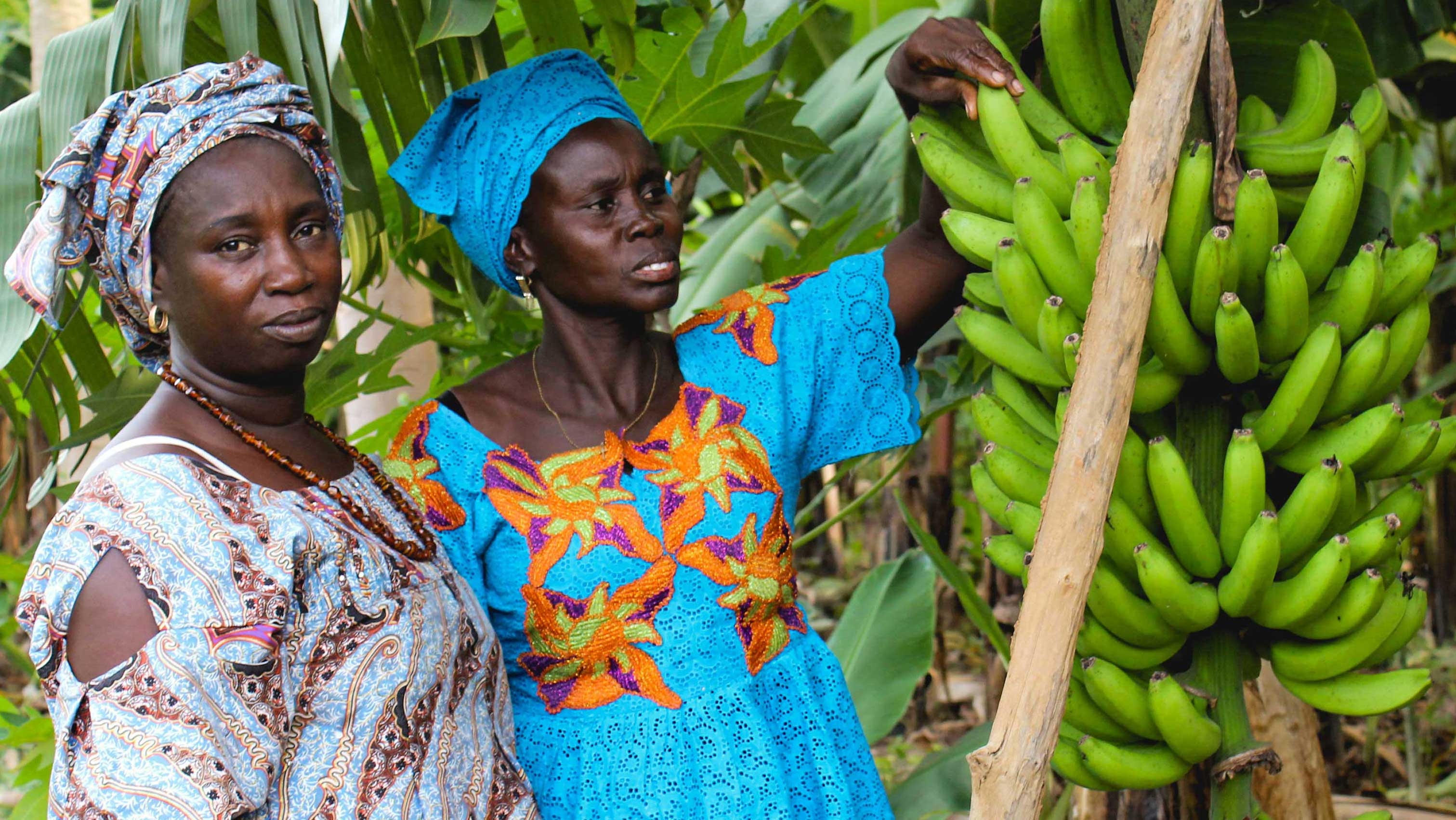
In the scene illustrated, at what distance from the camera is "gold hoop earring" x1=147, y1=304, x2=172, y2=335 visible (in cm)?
131

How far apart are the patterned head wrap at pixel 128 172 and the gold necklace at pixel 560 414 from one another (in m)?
0.59

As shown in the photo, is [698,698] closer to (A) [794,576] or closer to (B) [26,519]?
(A) [794,576]

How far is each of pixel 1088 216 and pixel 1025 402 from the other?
327 mm

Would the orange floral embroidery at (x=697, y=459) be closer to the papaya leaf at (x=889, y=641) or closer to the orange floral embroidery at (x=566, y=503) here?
the orange floral embroidery at (x=566, y=503)

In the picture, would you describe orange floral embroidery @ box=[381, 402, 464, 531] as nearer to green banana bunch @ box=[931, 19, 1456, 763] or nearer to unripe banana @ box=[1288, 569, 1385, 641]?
green banana bunch @ box=[931, 19, 1456, 763]

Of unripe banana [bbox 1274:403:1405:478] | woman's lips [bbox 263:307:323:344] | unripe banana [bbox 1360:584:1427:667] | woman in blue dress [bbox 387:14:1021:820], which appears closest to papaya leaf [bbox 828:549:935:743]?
woman in blue dress [bbox 387:14:1021:820]

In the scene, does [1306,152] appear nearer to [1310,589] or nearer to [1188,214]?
[1188,214]

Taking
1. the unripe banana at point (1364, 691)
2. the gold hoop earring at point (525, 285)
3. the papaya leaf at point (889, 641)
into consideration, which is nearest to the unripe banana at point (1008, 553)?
the unripe banana at point (1364, 691)

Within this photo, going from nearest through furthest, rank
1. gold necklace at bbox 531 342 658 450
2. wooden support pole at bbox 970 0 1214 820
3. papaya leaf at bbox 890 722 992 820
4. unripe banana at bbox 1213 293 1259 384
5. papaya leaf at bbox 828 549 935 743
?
1. wooden support pole at bbox 970 0 1214 820
2. unripe banana at bbox 1213 293 1259 384
3. gold necklace at bbox 531 342 658 450
4. papaya leaf at bbox 890 722 992 820
5. papaya leaf at bbox 828 549 935 743

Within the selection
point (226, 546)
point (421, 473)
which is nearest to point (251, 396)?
point (226, 546)

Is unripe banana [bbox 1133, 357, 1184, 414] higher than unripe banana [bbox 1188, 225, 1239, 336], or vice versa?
unripe banana [bbox 1188, 225, 1239, 336]

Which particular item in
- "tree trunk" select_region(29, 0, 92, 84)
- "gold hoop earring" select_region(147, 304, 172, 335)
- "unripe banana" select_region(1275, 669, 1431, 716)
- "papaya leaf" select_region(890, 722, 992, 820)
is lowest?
"papaya leaf" select_region(890, 722, 992, 820)

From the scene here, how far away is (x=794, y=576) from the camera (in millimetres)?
1880

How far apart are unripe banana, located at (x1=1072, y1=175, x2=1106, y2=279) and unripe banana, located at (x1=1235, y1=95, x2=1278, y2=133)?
30 cm
